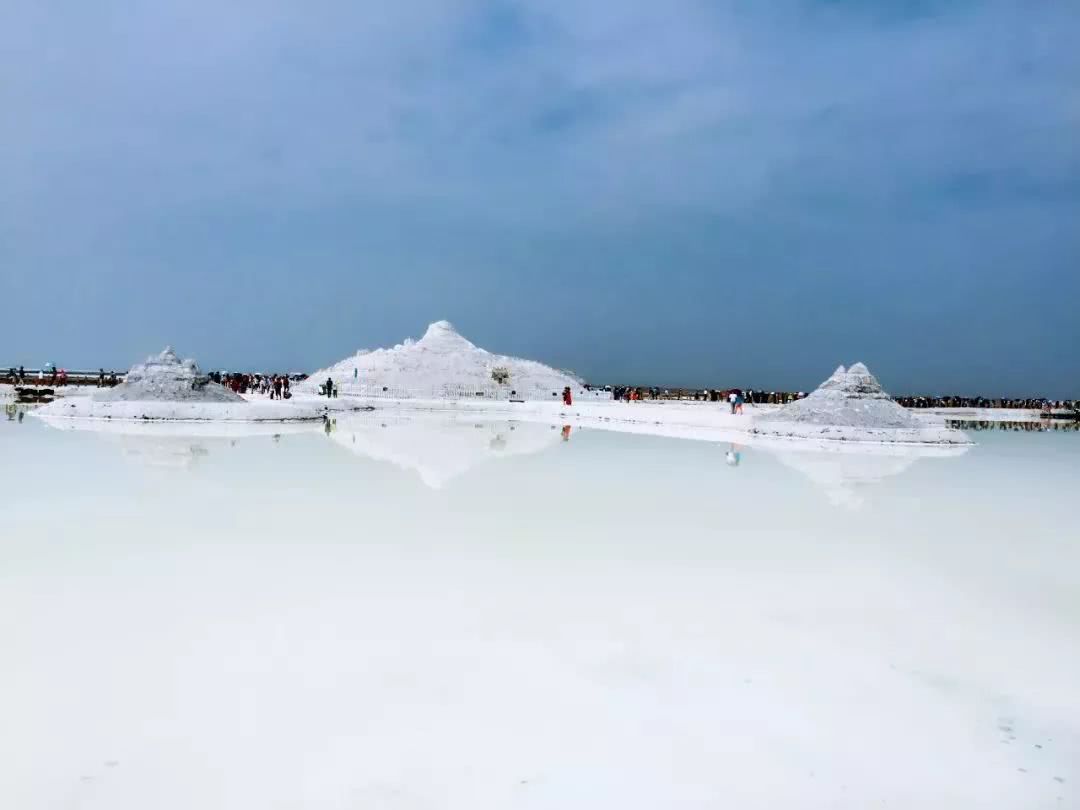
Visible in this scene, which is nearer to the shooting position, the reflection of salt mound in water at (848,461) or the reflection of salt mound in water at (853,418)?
the reflection of salt mound in water at (848,461)

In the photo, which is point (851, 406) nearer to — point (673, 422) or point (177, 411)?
point (673, 422)

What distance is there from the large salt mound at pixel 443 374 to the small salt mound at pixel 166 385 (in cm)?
2154

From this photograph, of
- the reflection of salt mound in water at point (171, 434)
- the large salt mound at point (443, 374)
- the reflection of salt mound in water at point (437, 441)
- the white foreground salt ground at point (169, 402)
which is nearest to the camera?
the reflection of salt mound in water at point (437, 441)

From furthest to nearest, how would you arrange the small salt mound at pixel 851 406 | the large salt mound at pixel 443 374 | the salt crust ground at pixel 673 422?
the large salt mound at pixel 443 374 → the small salt mound at pixel 851 406 → the salt crust ground at pixel 673 422

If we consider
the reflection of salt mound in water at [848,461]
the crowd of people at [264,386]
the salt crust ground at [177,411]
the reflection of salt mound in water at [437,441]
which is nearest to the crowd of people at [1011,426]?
the reflection of salt mound in water at [848,461]

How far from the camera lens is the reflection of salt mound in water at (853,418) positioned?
2172cm

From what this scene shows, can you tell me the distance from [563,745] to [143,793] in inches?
62.3

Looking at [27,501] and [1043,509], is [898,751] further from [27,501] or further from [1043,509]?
[27,501]

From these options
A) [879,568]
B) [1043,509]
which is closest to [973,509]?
[1043,509]

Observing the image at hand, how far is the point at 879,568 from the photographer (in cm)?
645

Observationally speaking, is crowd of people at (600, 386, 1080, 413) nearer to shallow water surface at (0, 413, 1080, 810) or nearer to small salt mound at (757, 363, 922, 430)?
small salt mound at (757, 363, 922, 430)

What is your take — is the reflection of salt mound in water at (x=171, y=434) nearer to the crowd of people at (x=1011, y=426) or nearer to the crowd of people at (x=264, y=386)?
the crowd of people at (x=264, y=386)

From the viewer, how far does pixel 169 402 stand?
23141mm

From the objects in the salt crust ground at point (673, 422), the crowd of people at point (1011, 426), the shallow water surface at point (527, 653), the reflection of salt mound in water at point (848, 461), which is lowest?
the shallow water surface at point (527, 653)
